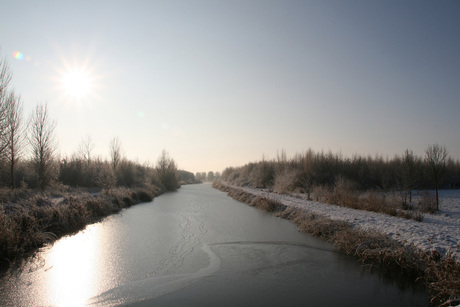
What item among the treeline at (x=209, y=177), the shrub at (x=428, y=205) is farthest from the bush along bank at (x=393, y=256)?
the treeline at (x=209, y=177)

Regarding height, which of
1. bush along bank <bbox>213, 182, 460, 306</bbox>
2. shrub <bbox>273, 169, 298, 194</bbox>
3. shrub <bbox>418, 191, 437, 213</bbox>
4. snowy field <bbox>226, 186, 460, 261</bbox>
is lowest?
bush along bank <bbox>213, 182, 460, 306</bbox>

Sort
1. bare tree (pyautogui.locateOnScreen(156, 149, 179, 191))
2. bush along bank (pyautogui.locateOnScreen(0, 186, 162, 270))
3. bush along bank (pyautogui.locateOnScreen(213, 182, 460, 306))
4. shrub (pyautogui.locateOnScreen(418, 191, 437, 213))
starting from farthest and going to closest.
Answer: bare tree (pyautogui.locateOnScreen(156, 149, 179, 191)), shrub (pyautogui.locateOnScreen(418, 191, 437, 213)), bush along bank (pyautogui.locateOnScreen(0, 186, 162, 270)), bush along bank (pyautogui.locateOnScreen(213, 182, 460, 306))

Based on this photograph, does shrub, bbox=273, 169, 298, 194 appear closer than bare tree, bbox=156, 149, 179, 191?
Yes

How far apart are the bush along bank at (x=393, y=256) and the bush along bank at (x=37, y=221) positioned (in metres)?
9.31

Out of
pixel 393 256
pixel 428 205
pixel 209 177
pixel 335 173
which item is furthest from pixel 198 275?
pixel 209 177

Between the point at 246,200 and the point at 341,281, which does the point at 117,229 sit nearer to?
the point at 341,281

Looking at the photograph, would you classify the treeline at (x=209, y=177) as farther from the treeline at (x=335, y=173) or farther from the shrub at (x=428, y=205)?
the shrub at (x=428, y=205)

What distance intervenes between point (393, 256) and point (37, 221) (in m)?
10.9

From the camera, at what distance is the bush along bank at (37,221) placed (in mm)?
7465

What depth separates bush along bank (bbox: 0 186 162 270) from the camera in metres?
7.46

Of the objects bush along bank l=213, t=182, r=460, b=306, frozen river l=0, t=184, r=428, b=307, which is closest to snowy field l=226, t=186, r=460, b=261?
bush along bank l=213, t=182, r=460, b=306

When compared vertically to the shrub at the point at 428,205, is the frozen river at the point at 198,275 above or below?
below

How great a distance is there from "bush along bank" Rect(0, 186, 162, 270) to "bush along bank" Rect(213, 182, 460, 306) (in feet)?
30.6

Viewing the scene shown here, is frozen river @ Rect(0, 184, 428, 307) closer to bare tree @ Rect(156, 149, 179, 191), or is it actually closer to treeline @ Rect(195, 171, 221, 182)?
bare tree @ Rect(156, 149, 179, 191)
